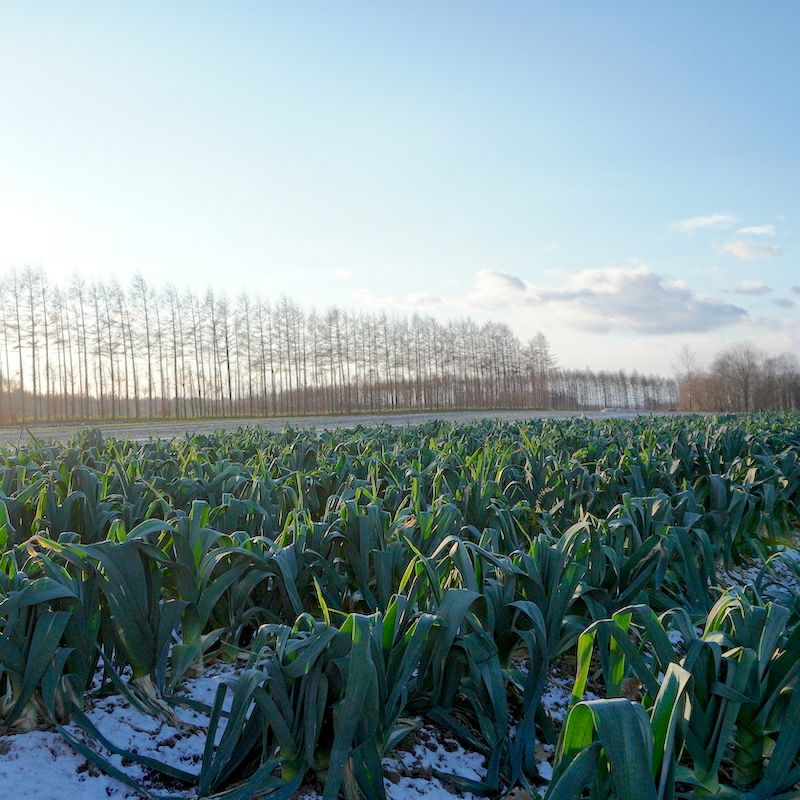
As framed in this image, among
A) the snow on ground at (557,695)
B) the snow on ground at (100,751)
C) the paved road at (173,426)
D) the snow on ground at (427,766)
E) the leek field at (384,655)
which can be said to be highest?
the paved road at (173,426)

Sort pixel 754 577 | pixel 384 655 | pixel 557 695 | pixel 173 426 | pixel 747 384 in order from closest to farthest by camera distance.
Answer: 1. pixel 384 655
2. pixel 557 695
3. pixel 754 577
4. pixel 173 426
5. pixel 747 384

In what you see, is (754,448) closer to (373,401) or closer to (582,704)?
(582,704)

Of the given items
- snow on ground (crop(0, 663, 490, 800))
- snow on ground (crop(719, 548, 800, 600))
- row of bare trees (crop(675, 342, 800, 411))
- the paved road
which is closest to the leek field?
snow on ground (crop(0, 663, 490, 800))

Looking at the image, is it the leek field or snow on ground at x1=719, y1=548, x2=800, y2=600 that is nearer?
the leek field

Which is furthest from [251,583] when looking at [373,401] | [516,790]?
[373,401]

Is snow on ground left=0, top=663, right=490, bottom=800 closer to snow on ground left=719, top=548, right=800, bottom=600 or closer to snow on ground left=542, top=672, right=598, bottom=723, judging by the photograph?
snow on ground left=542, top=672, right=598, bottom=723

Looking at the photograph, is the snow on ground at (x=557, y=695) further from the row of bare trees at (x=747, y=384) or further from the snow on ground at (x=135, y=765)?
the row of bare trees at (x=747, y=384)

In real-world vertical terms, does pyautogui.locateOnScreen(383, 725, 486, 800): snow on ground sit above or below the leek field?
below

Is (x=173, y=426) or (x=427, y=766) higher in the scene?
(x=173, y=426)

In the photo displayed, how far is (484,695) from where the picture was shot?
1.60m

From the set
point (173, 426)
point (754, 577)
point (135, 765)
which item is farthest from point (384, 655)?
point (173, 426)

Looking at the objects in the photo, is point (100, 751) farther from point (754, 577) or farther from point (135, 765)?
point (754, 577)

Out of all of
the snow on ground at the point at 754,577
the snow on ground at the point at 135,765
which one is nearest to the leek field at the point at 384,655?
the snow on ground at the point at 135,765

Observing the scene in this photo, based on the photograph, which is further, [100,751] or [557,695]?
[557,695]
